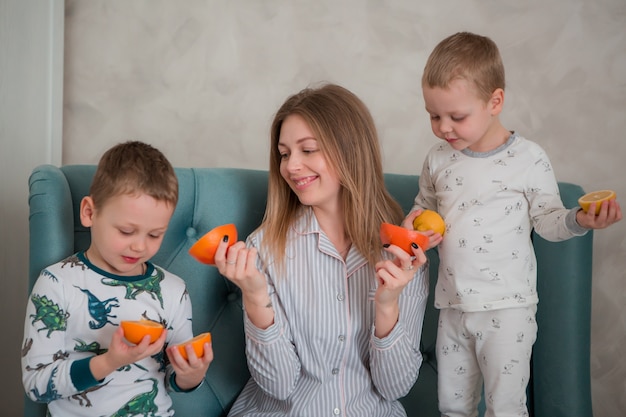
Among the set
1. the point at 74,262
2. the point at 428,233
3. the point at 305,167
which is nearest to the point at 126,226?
the point at 74,262

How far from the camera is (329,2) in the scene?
243 centimetres

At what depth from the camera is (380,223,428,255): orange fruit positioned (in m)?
1.54

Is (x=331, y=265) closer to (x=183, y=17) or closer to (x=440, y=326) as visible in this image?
(x=440, y=326)

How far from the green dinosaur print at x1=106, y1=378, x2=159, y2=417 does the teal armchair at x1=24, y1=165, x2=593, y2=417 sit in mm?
268

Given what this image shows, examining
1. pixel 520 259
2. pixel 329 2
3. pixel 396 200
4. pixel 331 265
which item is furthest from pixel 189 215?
pixel 329 2

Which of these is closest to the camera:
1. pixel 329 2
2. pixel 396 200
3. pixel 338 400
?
pixel 338 400

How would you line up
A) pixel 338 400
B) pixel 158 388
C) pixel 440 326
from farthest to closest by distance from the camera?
pixel 440 326
pixel 338 400
pixel 158 388

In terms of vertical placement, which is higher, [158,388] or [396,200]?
[396,200]

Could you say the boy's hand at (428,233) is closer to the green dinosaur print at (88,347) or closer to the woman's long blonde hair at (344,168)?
the woman's long blonde hair at (344,168)

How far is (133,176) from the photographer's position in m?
1.43

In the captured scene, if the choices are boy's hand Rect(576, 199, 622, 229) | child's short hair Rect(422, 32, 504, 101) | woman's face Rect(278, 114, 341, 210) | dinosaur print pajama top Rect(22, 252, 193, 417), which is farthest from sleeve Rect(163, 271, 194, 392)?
boy's hand Rect(576, 199, 622, 229)

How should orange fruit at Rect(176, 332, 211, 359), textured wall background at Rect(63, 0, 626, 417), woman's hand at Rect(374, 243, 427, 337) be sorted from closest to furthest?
orange fruit at Rect(176, 332, 211, 359) < woman's hand at Rect(374, 243, 427, 337) < textured wall background at Rect(63, 0, 626, 417)

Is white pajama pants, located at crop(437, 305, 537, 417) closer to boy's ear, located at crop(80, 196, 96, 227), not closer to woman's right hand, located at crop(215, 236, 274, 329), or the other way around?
woman's right hand, located at crop(215, 236, 274, 329)

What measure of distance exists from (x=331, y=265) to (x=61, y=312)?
0.68 metres
